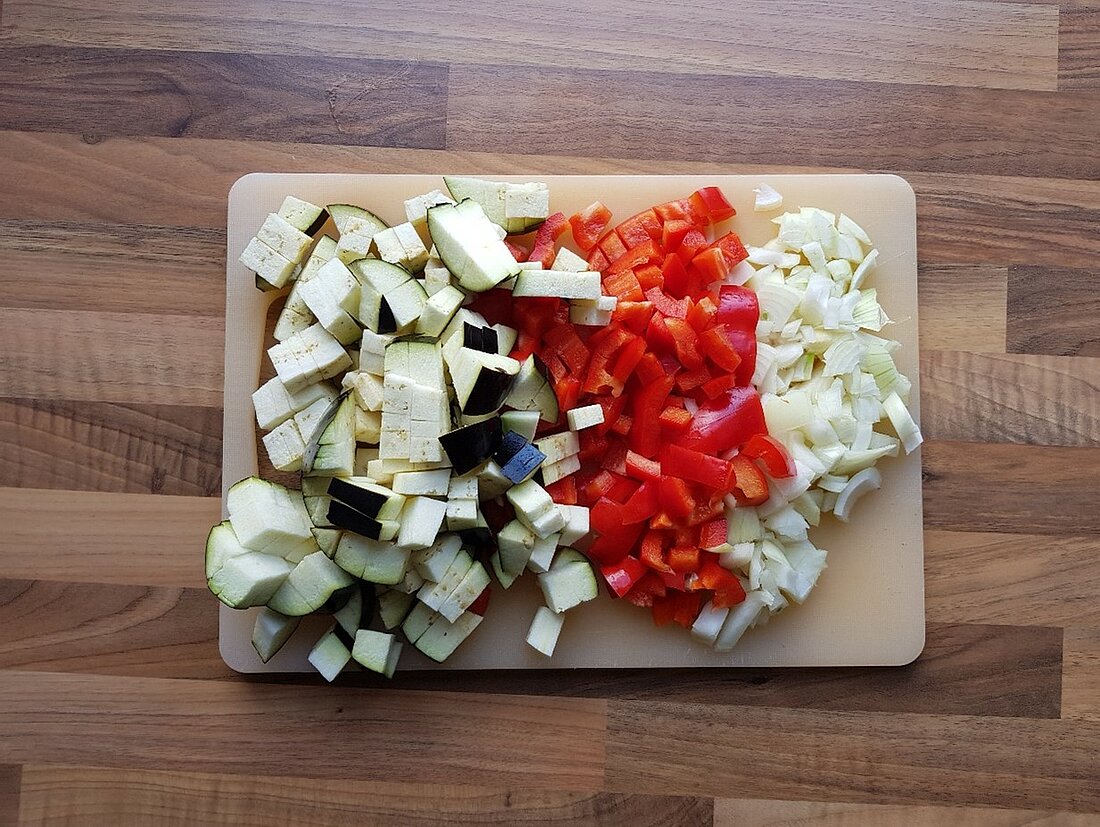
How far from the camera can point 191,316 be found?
232 cm

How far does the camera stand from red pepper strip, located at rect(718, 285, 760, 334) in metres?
2.19

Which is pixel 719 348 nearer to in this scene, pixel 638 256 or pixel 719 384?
pixel 719 384

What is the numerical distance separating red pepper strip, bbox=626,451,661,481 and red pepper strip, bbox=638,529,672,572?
69mm

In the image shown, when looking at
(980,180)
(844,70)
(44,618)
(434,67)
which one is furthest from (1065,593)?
(44,618)

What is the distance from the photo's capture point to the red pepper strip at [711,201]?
2244 mm

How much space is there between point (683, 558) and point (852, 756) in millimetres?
727

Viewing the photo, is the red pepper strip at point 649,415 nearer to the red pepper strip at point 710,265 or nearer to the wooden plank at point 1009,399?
the red pepper strip at point 710,265

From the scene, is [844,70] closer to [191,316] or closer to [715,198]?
[715,198]

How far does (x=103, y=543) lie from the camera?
229cm

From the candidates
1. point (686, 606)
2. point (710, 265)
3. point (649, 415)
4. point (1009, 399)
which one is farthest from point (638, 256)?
point (1009, 399)

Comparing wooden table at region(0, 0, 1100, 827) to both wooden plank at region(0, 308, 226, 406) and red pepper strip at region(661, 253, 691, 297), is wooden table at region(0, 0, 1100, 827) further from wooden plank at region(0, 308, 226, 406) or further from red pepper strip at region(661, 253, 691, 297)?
red pepper strip at region(661, 253, 691, 297)

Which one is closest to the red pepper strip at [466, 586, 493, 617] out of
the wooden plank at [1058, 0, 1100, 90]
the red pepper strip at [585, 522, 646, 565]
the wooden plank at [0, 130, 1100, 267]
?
the red pepper strip at [585, 522, 646, 565]

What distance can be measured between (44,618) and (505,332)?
1397 mm

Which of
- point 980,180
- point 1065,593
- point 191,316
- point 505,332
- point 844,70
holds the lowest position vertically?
point 1065,593
